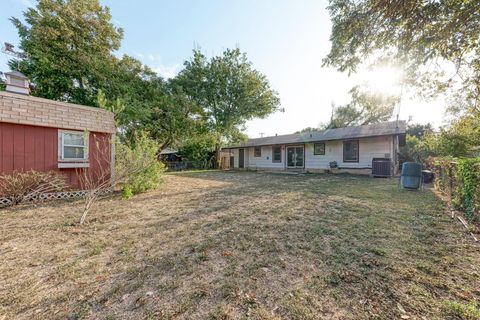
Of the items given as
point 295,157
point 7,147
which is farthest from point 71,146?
point 295,157

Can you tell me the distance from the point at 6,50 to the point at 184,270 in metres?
14.0

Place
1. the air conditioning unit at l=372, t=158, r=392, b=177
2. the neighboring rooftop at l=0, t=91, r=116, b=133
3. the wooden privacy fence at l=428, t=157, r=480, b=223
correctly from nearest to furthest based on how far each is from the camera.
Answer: the wooden privacy fence at l=428, t=157, r=480, b=223 < the neighboring rooftop at l=0, t=91, r=116, b=133 < the air conditioning unit at l=372, t=158, r=392, b=177

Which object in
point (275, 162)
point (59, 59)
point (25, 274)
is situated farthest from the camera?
point (275, 162)

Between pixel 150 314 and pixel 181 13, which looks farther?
pixel 181 13

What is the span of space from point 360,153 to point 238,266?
1370 centimetres

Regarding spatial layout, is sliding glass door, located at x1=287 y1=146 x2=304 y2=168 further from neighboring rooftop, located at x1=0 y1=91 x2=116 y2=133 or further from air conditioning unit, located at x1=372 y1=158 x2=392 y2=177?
neighboring rooftop, located at x1=0 y1=91 x2=116 y2=133

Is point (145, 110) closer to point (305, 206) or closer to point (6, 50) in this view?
point (6, 50)

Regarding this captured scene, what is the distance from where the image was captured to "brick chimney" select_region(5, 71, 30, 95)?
6227 millimetres

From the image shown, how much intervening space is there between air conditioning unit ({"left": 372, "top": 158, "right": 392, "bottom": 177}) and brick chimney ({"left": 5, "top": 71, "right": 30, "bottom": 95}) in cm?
1573

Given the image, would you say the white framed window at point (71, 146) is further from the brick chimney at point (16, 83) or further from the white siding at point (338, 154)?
the white siding at point (338, 154)

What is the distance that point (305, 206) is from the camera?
5.51 metres

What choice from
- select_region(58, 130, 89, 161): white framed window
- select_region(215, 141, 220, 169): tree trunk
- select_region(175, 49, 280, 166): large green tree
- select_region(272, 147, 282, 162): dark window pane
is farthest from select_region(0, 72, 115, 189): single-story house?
select_region(215, 141, 220, 169): tree trunk

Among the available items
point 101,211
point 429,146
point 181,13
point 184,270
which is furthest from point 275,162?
point 184,270

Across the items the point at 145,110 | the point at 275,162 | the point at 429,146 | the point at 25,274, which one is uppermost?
the point at 145,110
